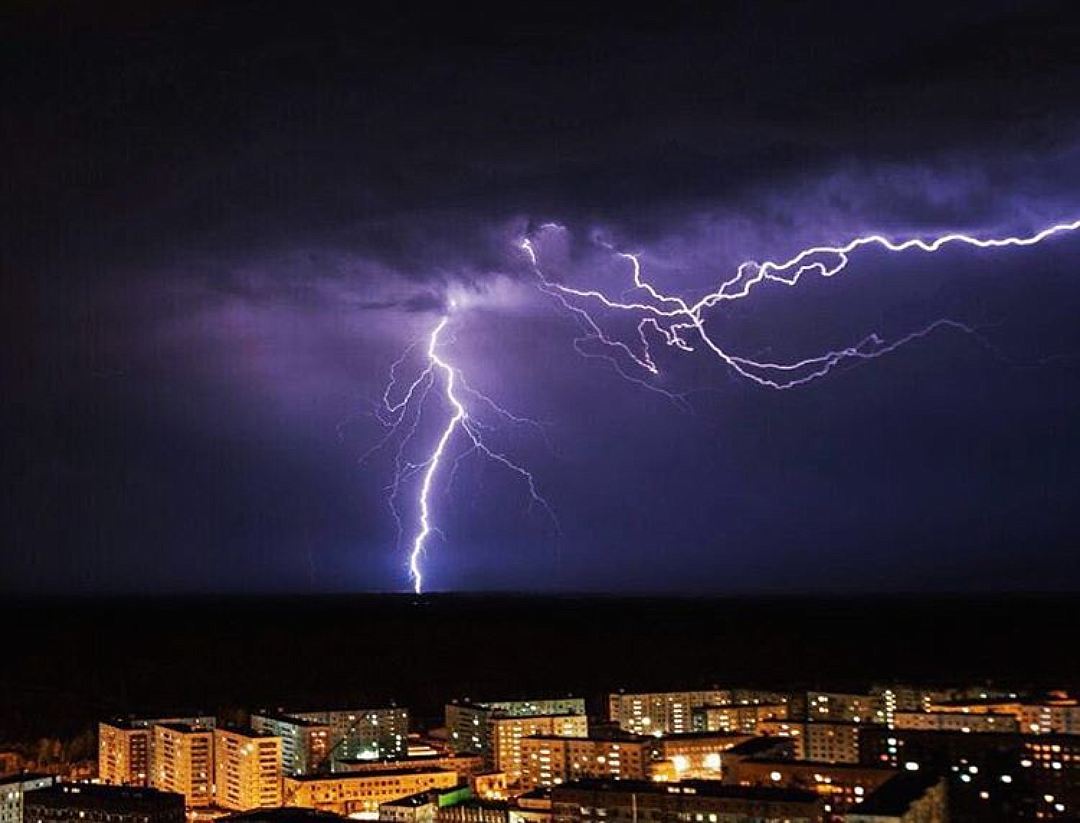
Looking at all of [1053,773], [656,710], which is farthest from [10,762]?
[1053,773]

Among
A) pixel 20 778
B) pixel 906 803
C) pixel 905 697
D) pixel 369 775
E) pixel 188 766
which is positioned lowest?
pixel 906 803

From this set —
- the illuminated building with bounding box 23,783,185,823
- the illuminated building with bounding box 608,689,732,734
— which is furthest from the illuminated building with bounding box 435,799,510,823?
the illuminated building with bounding box 608,689,732,734

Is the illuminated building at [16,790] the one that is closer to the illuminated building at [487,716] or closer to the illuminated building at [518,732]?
the illuminated building at [518,732]

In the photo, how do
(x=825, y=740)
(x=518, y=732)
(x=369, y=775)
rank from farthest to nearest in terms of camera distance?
1. (x=518, y=732)
2. (x=825, y=740)
3. (x=369, y=775)

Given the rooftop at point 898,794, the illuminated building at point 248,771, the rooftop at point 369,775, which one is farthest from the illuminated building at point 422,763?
the rooftop at point 898,794

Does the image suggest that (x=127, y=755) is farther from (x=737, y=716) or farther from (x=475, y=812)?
(x=737, y=716)

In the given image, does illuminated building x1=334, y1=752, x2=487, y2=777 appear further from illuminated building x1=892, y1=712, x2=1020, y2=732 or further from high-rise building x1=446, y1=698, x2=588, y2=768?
illuminated building x1=892, y1=712, x2=1020, y2=732

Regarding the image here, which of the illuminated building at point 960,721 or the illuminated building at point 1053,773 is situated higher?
the illuminated building at point 960,721
